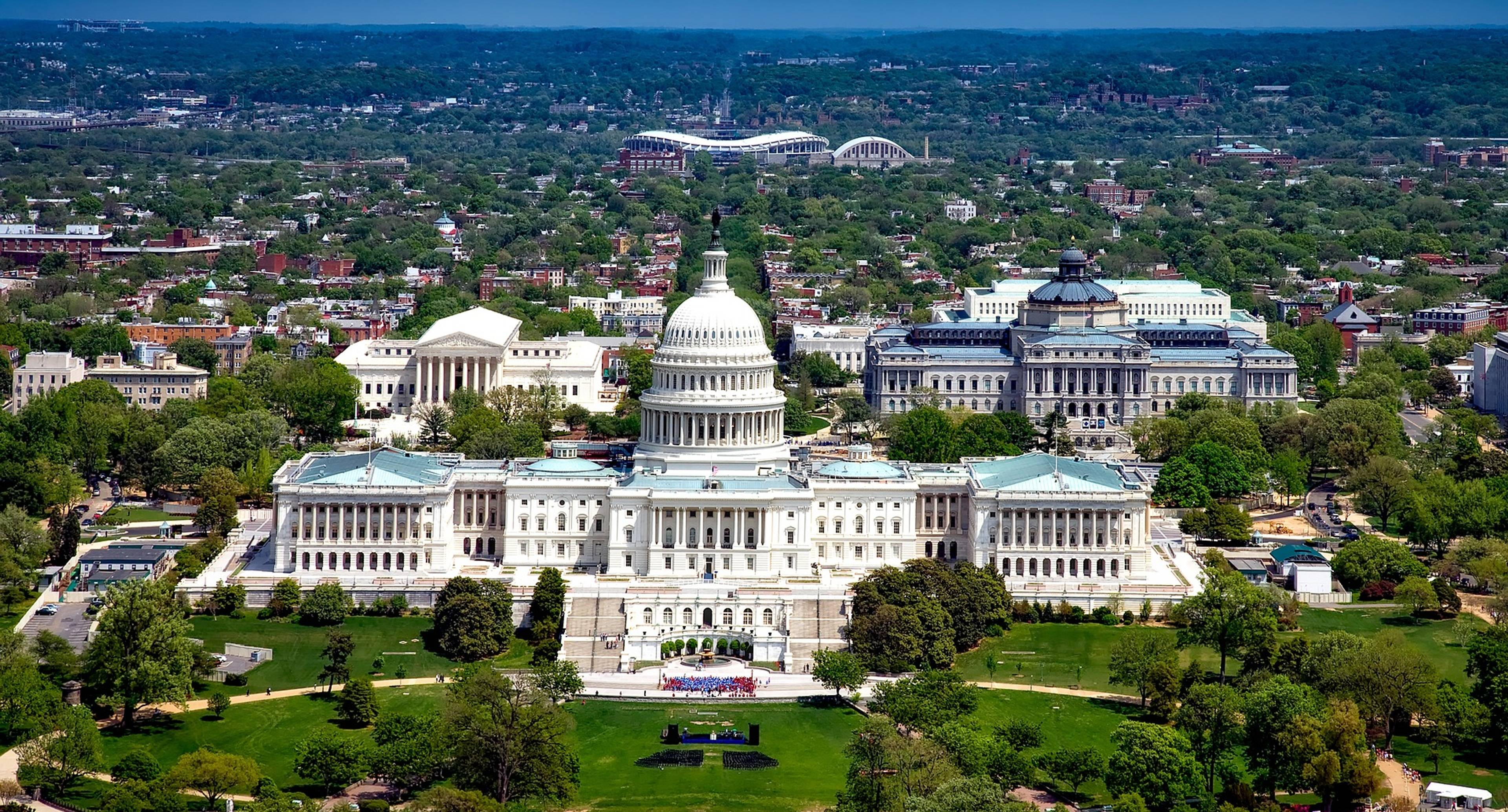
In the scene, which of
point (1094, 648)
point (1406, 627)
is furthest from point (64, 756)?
point (1406, 627)

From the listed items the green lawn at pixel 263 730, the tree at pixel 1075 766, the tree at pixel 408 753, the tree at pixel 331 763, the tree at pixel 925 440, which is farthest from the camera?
the tree at pixel 925 440

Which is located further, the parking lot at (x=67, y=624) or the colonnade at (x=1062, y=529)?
the colonnade at (x=1062, y=529)

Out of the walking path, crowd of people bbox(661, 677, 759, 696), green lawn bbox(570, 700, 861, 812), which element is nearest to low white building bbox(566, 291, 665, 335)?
crowd of people bbox(661, 677, 759, 696)

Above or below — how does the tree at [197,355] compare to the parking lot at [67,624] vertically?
above

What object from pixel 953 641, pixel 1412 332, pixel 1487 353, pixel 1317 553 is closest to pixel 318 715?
pixel 953 641

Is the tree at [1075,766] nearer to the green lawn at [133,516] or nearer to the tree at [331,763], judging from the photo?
the tree at [331,763]

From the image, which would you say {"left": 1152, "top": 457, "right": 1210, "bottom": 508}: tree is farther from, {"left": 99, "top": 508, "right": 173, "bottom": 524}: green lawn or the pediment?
{"left": 99, "top": 508, "right": 173, "bottom": 524}: green lawn

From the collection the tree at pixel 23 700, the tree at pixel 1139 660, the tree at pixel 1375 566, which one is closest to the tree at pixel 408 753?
the tree at pixel 23 700
